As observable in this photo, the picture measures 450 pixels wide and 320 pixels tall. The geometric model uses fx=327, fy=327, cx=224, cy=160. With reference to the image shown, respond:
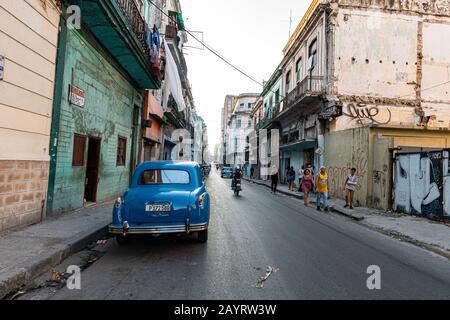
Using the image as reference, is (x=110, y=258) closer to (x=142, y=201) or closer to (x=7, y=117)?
(x=142, y=201)

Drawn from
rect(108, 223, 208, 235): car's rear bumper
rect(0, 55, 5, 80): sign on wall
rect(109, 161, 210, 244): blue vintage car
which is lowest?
rect(108, 223, 208, 235): car's rear bumper

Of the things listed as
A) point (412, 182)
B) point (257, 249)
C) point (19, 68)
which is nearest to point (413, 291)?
point (257, 249)

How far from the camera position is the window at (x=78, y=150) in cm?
925

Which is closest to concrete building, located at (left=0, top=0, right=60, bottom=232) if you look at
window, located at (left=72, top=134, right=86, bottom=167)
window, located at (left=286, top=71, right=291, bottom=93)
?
window, located at (left=72, top=134, right=86, bottom=167)

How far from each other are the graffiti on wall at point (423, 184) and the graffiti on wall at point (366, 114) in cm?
706

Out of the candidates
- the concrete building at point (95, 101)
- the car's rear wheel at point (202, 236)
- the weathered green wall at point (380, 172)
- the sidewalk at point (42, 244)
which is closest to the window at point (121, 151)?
the concrete building at point (95, 101)

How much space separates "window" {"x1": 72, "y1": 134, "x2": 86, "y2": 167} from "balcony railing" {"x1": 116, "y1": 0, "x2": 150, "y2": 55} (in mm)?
4140

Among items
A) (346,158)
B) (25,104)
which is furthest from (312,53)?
(25,104)

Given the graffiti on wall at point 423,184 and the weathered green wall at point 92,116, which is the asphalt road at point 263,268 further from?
the graffiti on wall at point 423,184

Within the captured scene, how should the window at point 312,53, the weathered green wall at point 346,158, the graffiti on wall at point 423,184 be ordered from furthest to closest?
the window at point 312,53 < the weathered green wall at point 346,158 < the graffiti on wall at point 423,184

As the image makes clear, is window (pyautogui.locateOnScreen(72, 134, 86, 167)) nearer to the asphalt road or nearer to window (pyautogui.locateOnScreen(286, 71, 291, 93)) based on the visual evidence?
the asphalt road

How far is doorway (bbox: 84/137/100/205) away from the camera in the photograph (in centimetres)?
1122
